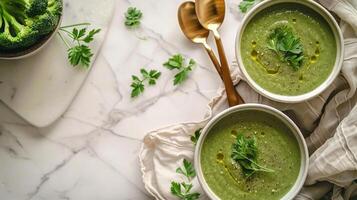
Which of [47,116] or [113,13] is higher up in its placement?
[113,13]

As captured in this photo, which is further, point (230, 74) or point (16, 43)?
point (230, 74)

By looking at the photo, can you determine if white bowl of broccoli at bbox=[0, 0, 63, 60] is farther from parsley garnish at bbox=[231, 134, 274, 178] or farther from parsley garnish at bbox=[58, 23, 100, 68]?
parsley garnish at bbox=[231, 134, 274, 178]

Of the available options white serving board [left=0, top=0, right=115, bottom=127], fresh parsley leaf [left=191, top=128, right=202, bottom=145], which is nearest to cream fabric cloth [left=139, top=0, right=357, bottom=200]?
fresh parsley leaf [left=191, top=128, right=202, bottom=145]

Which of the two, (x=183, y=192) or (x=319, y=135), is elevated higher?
(x=319, y=135)

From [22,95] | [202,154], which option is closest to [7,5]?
[22,95]

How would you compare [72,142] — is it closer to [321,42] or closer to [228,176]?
[228,176]

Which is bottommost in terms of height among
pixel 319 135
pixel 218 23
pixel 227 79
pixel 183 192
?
pixel 183 192

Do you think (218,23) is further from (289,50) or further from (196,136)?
(196,136)

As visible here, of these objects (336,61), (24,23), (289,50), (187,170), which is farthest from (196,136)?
(24,23)
